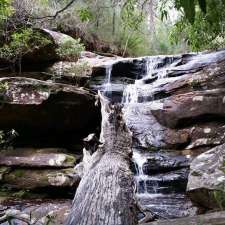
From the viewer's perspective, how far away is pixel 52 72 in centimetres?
1536

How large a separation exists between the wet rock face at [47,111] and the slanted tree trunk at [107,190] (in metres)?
6.32

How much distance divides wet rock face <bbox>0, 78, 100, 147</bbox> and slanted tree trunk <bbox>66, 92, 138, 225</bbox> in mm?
6320

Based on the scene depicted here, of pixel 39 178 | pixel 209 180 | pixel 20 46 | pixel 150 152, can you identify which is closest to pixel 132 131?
pixel 150 152

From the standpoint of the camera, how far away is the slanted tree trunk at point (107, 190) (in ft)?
9.70

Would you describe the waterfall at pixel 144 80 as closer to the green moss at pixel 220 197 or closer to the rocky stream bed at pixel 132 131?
the rocky stream bed at pixel 132 131

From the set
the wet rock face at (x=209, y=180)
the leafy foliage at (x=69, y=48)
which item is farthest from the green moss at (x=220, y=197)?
the leafy foliage at (x=69, y=48)

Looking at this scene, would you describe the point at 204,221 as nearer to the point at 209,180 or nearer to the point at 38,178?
the point at 209,180

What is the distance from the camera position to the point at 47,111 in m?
11.4

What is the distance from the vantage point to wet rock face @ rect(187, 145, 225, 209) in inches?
233

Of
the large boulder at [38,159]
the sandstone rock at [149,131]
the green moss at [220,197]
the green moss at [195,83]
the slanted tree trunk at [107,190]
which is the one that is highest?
the slanted tree trunk at [107,190]

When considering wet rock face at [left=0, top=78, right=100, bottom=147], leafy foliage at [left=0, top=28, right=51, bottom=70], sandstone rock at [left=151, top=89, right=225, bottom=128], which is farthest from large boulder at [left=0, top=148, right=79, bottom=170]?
leafy foliage at [left=0, top=28, right=51, bottom=70]

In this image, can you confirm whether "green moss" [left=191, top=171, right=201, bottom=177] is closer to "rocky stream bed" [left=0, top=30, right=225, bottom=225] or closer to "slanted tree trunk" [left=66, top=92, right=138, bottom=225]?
"rocky stream bed" [left=0, top=30, right=225, bottom=225]

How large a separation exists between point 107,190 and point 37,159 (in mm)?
7488

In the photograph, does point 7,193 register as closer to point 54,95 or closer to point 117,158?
point 54,95
